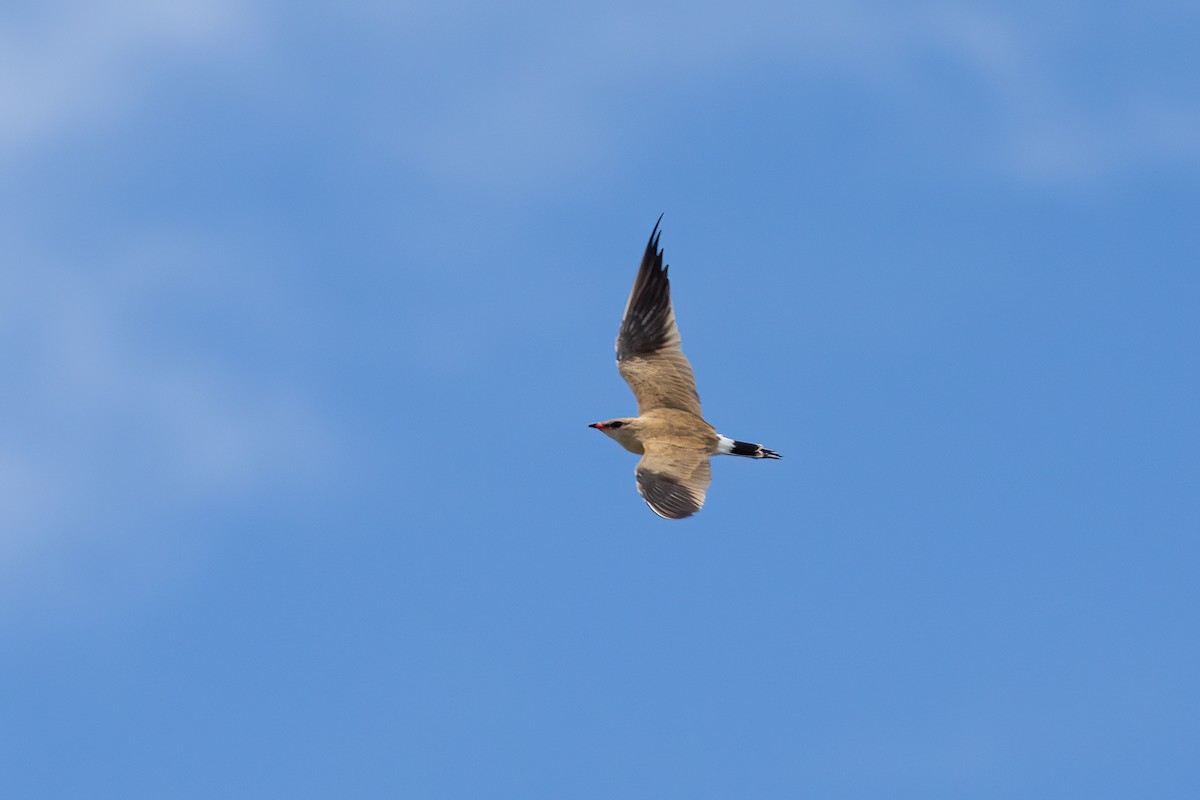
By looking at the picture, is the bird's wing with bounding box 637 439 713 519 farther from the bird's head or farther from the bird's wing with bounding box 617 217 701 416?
the bird's wing with bounding box 617 217 701 416

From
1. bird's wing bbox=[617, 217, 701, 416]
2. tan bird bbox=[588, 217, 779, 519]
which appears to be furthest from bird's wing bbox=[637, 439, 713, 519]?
bird's wing bbox=[617, 217, 701, 416]

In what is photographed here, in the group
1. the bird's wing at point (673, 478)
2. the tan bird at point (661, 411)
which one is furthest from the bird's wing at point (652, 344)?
the bird's wing at point (673, 478)

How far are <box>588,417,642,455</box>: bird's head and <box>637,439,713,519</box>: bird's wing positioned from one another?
34.2 inches

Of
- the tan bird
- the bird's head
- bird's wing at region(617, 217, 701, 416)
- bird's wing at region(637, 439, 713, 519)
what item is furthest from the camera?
bird's wing at region(617, 217, 701, 416)

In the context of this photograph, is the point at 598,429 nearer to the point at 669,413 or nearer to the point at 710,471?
the point at 669,413

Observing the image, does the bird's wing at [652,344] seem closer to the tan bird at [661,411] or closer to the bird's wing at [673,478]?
the tan bird at [661,411]

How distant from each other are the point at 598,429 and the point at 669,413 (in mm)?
1347

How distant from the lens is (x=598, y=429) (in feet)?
89.8

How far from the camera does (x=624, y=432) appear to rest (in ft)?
88.4

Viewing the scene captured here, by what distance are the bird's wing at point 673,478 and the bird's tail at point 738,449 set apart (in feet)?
1.69

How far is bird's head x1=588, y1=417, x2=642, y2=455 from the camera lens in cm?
2681

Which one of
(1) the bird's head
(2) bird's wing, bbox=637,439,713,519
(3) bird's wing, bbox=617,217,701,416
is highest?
(3) bird's wing, bbox=617,217,701,416

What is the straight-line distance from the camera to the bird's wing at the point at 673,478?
23.5 metres

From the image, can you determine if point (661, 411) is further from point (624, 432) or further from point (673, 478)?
point (673, 478)
